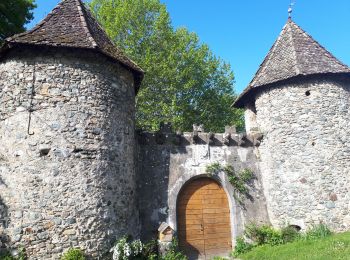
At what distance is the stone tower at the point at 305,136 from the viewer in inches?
429

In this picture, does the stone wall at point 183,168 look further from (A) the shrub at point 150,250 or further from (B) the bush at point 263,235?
(A) the shrub at point 150,250

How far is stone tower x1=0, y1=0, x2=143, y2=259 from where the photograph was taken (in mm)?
8094

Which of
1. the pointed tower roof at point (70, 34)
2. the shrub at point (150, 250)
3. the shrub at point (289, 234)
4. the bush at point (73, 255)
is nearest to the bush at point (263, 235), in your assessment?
the shrub at point (289, 234)

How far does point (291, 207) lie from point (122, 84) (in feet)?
22.3

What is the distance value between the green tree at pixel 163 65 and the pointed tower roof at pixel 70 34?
Answer: 8.78m

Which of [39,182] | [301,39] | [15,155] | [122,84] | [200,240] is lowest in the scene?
[200,240]

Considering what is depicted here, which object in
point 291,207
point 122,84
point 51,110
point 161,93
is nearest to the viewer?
point 51,110

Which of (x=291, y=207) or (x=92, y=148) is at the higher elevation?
Result: (x=92, y=148)

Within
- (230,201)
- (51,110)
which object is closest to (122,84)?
(51,110)

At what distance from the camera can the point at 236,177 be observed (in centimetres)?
1194

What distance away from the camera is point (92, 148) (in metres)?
8.83

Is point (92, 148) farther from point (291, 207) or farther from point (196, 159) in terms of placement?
point (291, 207)

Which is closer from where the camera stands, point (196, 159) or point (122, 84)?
point (122, 84)

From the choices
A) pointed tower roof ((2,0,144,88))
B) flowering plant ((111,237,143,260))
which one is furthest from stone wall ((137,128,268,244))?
pointed tower roof ((2,0,144,88))
